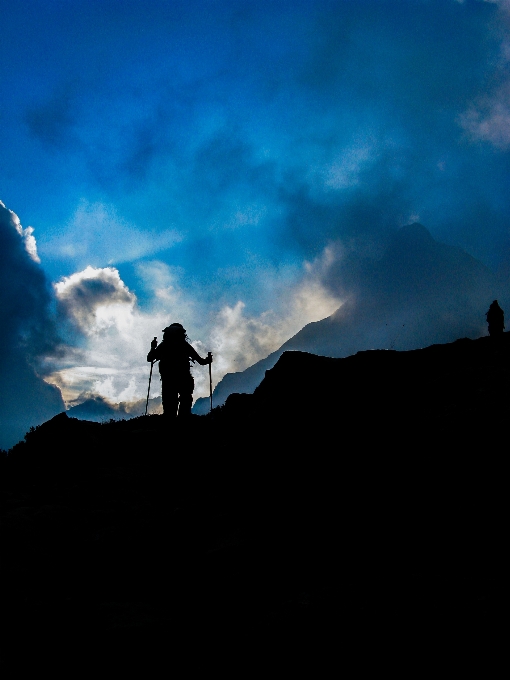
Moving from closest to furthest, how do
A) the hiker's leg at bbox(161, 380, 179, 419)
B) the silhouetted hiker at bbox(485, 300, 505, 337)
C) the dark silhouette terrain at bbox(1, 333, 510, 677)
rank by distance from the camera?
the dark silhouette terrain at bbox(1, 333, 510, 677) < the hiker's leg at bbox(161, 380, 179, 419) < the silhouetted hiker at bbox(485, 300, 505, 337)

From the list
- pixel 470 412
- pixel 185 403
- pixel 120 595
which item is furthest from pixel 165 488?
pixel 470 412

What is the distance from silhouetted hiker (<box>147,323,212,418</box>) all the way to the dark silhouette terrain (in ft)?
13.1

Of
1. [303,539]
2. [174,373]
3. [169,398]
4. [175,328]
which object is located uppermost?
[175,328]

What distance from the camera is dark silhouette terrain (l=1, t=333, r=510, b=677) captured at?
3.11 metres

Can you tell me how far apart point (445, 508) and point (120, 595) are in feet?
12.4

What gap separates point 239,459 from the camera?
24.2 feet

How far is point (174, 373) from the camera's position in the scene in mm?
11992

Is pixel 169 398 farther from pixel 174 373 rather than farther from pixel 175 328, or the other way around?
pixel 175 328

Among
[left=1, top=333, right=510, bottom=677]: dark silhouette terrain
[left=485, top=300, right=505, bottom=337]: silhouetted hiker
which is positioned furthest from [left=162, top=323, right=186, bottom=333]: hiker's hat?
[left=485, top=300, right=505, bottom=337]: silhouetted hiker

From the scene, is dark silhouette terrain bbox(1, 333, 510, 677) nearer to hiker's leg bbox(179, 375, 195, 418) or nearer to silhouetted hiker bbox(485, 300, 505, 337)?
hiker's leg bbox(179, 375, 195, 418)

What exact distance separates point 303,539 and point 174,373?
7780mm

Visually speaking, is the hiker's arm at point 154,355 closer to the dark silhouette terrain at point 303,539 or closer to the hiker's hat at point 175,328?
the hiker's hat at point 175,328

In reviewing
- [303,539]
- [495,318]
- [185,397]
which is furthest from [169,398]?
[495,318]

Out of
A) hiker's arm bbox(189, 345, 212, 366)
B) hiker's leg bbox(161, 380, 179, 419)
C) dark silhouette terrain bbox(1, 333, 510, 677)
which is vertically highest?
hiker's arm bbox(189, 345, 212, 366)
